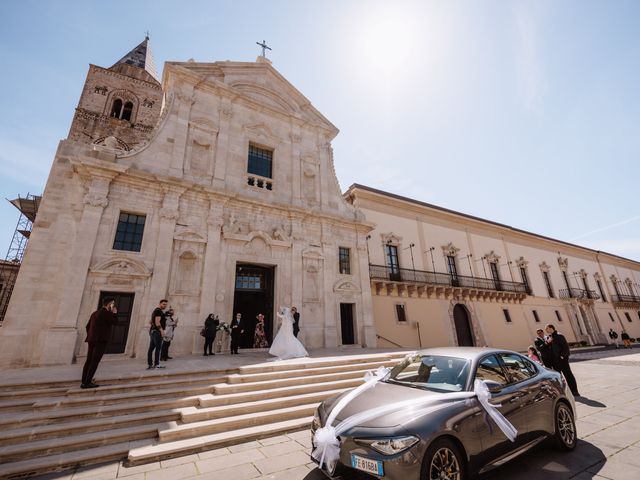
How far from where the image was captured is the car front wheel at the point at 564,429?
3784mm

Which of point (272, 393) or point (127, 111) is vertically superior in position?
point (127, 111)

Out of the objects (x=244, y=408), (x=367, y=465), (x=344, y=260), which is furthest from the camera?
(x=344, y=260)

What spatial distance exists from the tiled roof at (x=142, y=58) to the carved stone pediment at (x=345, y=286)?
28.9 metres

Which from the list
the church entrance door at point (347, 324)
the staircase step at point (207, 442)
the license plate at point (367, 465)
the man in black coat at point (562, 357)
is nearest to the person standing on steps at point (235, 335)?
the church entrance door at point (347, 324)

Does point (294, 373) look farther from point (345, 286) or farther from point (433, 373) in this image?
point (345, 286)

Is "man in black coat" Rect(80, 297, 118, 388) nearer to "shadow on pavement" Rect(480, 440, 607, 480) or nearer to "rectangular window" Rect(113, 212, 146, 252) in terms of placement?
"rectangular window" Rect(113, 212, 146, 252)

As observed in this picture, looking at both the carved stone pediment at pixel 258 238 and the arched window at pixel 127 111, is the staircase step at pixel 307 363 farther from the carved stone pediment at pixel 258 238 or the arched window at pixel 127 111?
the arched window at pixel 127 111

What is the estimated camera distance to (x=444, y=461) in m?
2.69

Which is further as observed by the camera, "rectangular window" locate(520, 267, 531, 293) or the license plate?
"rectangular window" locate(520, 267, 531, 293)

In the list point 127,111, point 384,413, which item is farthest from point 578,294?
point 127,111

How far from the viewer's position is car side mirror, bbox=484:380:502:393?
326cm

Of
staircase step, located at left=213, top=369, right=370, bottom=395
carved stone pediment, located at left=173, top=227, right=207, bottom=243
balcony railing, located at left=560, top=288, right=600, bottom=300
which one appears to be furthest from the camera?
balcony railing, located at left=560, top=288, right=600, bottom=300

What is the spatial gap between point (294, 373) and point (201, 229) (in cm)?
709

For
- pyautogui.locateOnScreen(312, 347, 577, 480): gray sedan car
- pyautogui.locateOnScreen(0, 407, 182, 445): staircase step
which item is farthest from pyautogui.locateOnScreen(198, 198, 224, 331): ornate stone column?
pyautogui.locateOnScreen(312, 347, 577, 480): gray sedan car
